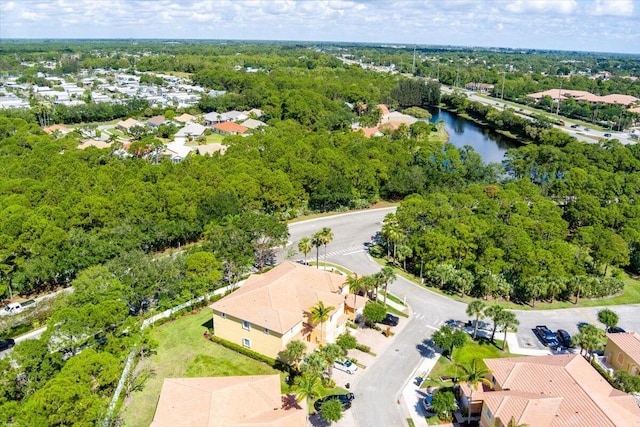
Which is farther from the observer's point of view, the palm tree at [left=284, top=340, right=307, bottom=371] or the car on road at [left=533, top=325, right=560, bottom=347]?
the car on road at [left=533, top=325, right=560, bottom=347]

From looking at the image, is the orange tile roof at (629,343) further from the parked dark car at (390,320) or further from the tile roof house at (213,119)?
the tile roof house at (213,119)

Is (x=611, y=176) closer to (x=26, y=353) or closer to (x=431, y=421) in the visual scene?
(x=431, y=421)

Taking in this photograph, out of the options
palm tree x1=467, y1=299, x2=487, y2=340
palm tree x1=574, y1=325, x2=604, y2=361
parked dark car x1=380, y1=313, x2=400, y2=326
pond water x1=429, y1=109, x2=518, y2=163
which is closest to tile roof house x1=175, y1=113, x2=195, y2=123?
pond water x1=429, y1=109, x2=518, y2=163

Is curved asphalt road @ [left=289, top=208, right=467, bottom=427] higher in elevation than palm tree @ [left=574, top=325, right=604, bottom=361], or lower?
lower

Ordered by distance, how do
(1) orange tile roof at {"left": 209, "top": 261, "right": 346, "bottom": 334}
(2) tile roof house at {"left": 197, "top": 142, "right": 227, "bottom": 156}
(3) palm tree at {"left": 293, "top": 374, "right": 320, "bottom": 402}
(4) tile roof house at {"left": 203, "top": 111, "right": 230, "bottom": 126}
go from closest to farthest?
(3) palm tree at {"left": 293, "top": 374, "right": 320, "bottom": 402}, (1) orange tile roof at {"left": 209, "top": 261, "right": 346, "bottom": 334}, (2) tile roof house at {"left": 197, "top": 142, "right": 227, "bottom": 156}, (4) tile roof house at {"left": 203, "top": 111, "right": 230, "bottom": 126}

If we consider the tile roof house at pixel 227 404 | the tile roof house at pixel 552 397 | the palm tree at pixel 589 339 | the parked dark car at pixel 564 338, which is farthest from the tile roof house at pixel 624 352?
the tile roof house at pixel 227 404

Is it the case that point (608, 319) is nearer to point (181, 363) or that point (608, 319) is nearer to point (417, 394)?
point (417, 394)

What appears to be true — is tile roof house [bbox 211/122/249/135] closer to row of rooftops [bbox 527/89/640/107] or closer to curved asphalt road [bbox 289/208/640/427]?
curved asphalt road [bbox 289/208/640/427]
